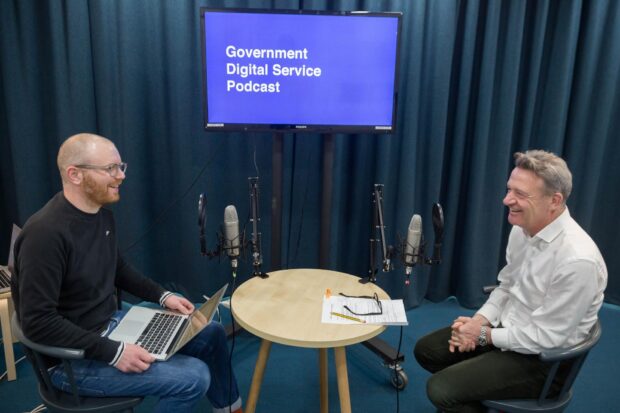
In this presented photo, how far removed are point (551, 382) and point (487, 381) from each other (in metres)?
0.20

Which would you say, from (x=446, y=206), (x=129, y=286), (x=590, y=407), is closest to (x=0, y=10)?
(x=129, y=286)

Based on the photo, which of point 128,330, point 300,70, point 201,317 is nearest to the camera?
point 128,330

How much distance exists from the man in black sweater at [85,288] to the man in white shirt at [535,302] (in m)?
0.98

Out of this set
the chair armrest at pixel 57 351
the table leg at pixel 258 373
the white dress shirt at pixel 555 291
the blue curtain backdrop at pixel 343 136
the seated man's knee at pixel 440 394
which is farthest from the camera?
the blue curtain backdrop at pixel 343 136

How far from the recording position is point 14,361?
230 cm

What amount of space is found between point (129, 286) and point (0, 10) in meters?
1.85

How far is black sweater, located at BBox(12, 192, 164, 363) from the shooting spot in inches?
55.6

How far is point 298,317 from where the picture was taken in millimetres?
1741

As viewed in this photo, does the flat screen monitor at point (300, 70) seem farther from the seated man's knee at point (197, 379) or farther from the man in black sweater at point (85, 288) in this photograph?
the seated man's knee at point (197, 379)

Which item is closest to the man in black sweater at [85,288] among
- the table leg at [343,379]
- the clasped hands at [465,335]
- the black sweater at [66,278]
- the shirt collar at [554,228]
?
Answer: the black sweater at [66,278]

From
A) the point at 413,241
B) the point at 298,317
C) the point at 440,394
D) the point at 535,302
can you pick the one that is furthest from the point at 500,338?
the point at 298,317

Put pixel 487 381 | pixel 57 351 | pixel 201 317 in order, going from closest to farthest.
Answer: pixel 57 351, pixel 487 381, pixel 201 317

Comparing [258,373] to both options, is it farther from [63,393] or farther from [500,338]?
[500,338]

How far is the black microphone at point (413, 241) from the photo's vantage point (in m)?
2.06
